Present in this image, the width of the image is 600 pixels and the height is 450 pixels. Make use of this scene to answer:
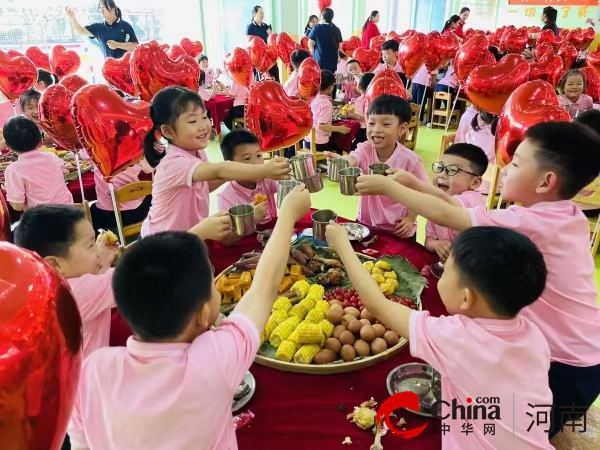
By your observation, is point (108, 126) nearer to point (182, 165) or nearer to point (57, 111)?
point (182, 165)

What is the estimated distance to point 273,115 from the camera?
281cm

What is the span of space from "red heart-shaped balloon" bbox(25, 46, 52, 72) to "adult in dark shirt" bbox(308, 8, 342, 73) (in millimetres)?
4309

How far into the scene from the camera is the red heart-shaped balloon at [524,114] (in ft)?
7.89

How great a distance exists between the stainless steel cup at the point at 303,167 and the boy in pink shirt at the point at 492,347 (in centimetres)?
89

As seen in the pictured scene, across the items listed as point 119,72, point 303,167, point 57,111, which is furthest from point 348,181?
point 119,72

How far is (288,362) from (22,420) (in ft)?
2.87

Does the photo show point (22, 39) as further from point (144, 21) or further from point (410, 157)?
point (410, 157)

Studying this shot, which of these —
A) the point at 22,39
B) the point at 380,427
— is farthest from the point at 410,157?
the point at 22,39

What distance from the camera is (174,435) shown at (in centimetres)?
90

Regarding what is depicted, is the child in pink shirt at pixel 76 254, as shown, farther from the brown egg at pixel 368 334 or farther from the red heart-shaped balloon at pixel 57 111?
the red heart-shaped balloon at pixel 57 111

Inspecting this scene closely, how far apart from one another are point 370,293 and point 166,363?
637 mm

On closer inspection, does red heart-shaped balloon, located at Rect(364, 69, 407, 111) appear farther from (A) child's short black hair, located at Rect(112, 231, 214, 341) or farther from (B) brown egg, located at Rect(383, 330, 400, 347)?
(A) child's short black hair, located at Rect(112, 231, 214, 341)

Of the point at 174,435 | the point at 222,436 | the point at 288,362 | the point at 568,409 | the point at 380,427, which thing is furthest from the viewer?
the point at 568,409

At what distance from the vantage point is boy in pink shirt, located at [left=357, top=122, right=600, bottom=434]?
1.47m
